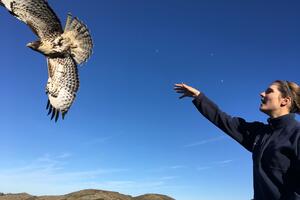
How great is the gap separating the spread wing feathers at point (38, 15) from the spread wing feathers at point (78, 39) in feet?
2.34

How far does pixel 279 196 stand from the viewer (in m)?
3.73

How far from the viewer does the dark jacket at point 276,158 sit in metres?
3.73

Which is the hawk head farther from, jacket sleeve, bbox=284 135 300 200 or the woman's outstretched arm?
jacket sleeve, bbox=284 135 300 200

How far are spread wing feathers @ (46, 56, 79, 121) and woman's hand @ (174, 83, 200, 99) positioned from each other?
9737 millimetres

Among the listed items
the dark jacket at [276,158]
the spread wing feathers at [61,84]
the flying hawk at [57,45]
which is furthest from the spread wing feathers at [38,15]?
the dark jacket at [276,158]

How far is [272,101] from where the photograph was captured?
4.21 metres

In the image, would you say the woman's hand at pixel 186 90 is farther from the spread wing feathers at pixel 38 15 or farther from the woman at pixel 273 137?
the spread wing feathers at pixel 38 15

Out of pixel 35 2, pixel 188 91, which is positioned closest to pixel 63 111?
pixel 35 2

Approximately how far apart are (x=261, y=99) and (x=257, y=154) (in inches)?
24.4

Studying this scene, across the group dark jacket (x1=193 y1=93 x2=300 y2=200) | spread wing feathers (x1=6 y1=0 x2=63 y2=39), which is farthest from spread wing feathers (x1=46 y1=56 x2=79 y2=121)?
dark jacket (x1=193 y1=93 x2=300 y2=200)

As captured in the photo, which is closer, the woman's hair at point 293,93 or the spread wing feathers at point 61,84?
the woman's hair at point 293,93

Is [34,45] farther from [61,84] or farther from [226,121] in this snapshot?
[226,121]

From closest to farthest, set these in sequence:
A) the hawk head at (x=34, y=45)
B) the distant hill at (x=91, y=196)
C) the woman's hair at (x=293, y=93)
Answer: the woman's hair at (x=293, y=93), the hawk head at (x=34, y=45), the distant hill at (x=91, y=196)

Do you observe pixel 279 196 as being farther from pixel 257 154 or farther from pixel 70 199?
pixel 70 199
